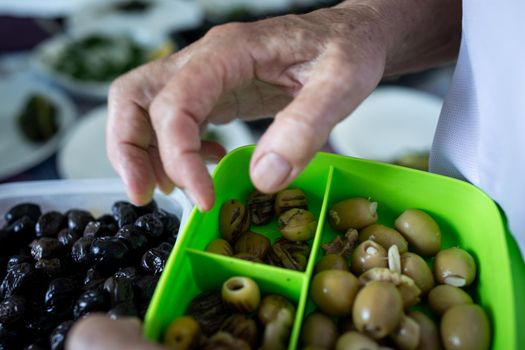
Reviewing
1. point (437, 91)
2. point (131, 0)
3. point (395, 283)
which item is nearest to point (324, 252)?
point (395, 283)

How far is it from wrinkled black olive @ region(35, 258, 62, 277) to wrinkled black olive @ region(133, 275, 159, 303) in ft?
0.34

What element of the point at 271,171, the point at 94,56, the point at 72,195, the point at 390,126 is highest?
the point at 271,171

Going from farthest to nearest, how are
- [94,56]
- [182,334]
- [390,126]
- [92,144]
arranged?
[94,56] → [390,126] → [92,144] → [182,334]

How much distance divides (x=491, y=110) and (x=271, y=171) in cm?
27

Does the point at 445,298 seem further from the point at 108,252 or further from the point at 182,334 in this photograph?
the point at 108,252

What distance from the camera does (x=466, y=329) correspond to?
45 centimetres

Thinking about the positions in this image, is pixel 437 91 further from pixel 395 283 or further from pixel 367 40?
pixel 395 283

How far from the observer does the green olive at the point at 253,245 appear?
550mm

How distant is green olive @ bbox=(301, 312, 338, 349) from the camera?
458 mm

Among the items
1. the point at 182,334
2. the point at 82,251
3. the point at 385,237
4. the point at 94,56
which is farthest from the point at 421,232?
the point at 94,56

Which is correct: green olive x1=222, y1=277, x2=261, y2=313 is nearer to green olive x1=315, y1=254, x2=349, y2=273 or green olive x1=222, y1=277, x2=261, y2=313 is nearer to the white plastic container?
green olive x1=315, y1=254, x2=349, y2=273

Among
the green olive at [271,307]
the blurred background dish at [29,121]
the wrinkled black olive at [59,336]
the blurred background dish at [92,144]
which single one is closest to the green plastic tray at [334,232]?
the green olive at [271,307]

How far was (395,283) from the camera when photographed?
49cm

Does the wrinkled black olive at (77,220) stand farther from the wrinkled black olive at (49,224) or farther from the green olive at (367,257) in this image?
the green olive at (367,257)
